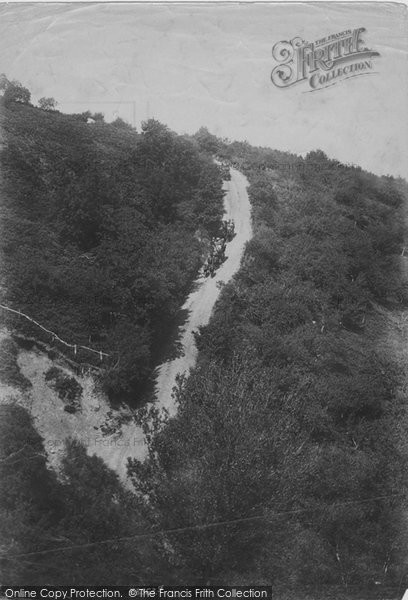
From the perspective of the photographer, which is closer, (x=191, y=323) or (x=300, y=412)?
(x=300, y=412)

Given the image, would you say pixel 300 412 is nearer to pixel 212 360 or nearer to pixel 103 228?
pixel 212 360

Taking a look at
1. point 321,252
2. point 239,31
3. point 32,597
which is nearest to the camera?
point 32,597

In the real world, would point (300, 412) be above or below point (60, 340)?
below

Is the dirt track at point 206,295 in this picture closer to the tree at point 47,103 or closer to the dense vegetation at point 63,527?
the dense vegetation at point 63,527

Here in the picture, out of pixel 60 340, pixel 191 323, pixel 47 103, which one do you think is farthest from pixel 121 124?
pixel 60 340

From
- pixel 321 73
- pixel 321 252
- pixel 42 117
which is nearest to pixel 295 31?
pixel 321 73

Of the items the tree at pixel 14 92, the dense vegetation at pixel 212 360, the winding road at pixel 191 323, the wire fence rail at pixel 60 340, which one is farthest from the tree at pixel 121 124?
the wire fence rail at pixel 60 340

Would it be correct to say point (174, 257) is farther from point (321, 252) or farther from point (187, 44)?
point (187, 44)
